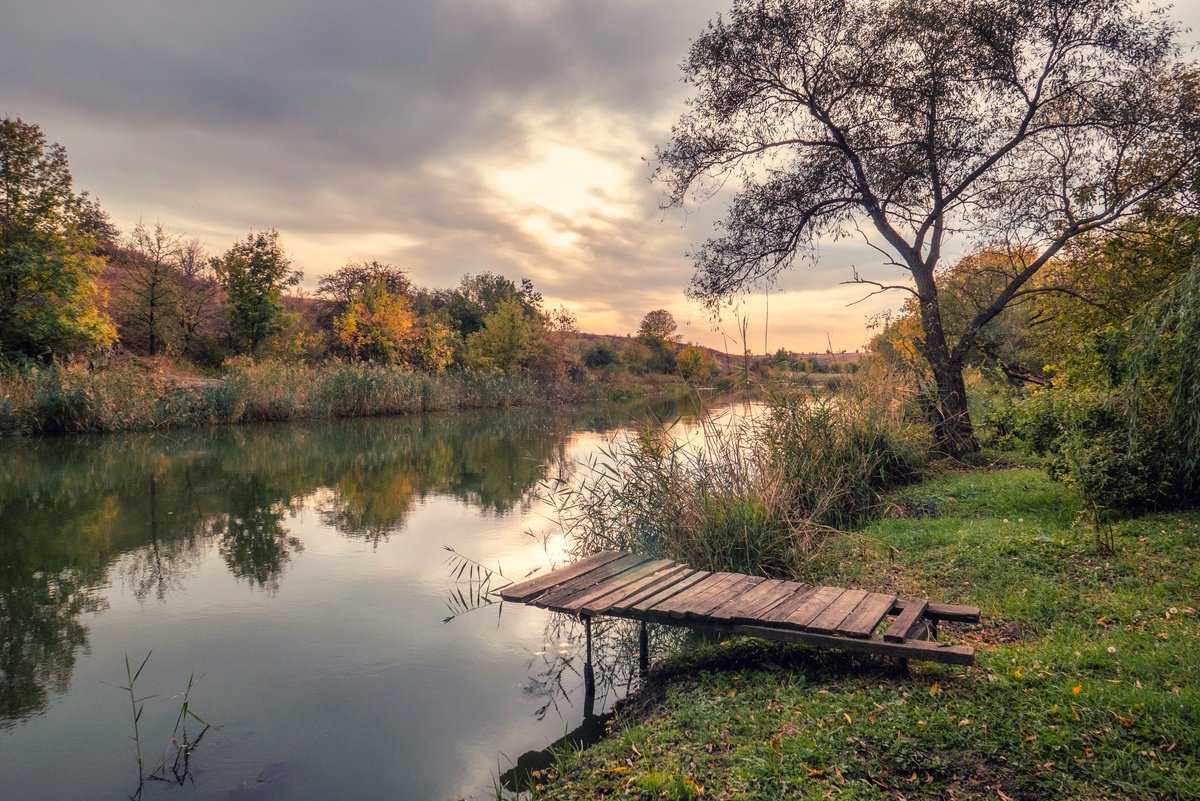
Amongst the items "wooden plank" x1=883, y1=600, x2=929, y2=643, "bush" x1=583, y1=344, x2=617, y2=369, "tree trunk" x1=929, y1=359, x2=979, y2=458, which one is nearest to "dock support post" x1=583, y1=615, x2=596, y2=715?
"wooden plank" x1=883, y1=600, x2=929, y2=643

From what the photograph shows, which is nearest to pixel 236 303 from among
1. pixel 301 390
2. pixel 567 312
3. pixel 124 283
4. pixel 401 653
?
pixel 124 283

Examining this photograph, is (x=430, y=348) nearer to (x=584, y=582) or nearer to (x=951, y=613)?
(x=584, y=582)

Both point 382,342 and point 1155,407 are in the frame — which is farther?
point 382,342

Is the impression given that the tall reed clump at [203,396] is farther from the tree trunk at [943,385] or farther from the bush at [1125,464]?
the bush at [1125,464]

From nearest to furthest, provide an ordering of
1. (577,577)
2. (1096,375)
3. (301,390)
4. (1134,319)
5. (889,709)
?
(889,709) < (577,577) < (1134,319) < (1096,375) < (301,390)

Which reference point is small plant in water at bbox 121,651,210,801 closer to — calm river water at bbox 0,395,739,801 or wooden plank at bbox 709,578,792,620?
calm river water at bbox 0,395,739,801

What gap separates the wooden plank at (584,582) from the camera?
419cm

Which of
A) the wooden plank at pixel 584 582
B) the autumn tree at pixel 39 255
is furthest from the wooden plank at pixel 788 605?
the autumn tree at pixel 39 255

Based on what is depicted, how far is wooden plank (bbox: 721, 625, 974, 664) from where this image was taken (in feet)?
11.3

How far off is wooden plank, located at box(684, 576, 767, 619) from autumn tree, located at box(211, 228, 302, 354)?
2832cm

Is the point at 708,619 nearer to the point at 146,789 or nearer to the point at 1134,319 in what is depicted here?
the point at 146,789

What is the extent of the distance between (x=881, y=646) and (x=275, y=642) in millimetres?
4413

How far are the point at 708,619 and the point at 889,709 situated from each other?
1.05 meters

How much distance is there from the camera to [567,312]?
45.8 m
